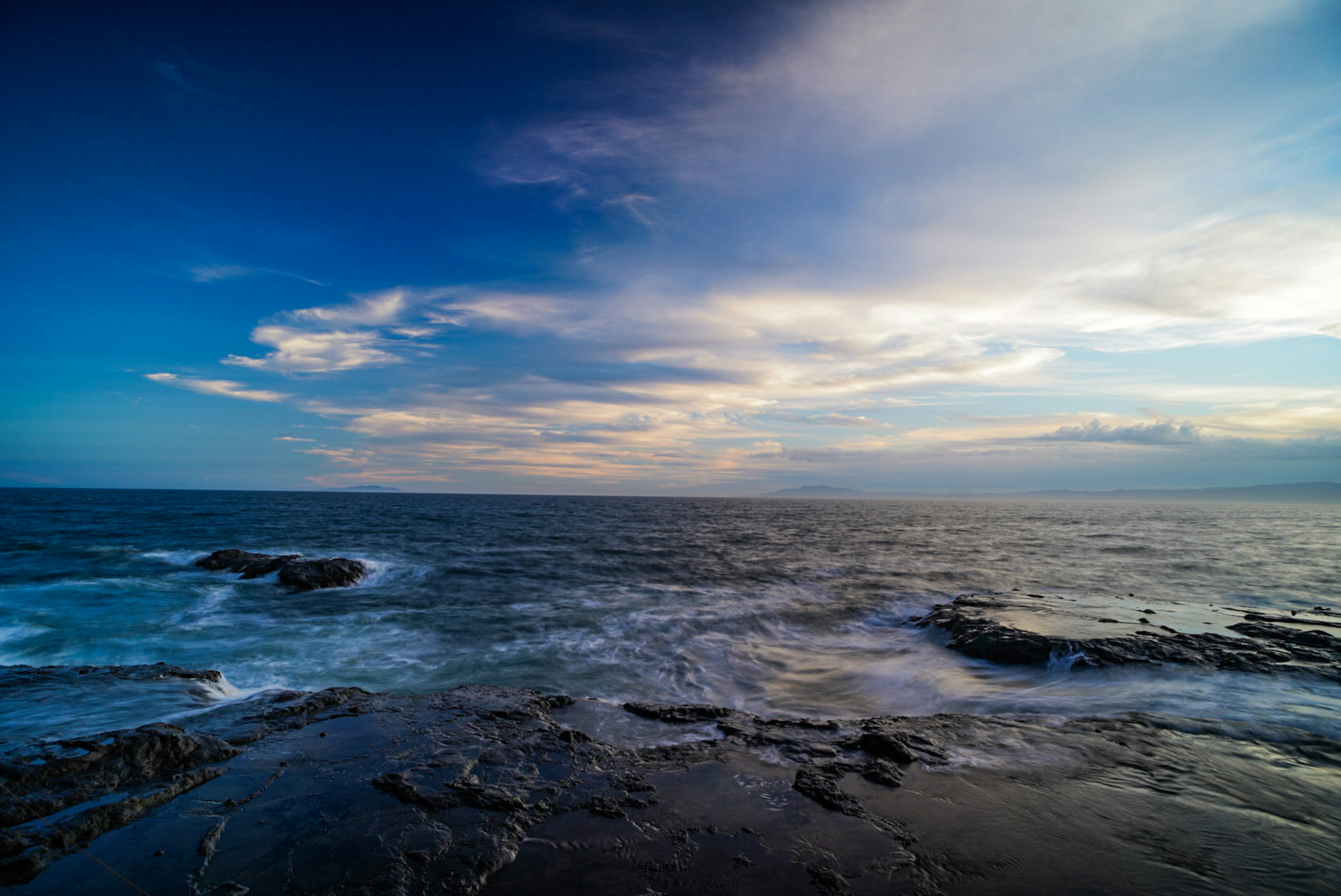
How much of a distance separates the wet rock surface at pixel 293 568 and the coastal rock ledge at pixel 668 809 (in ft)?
48.6

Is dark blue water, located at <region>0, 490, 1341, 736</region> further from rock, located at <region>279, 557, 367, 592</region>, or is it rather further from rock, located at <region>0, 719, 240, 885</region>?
rock, located at <region>0, 719, 240, 885</region>

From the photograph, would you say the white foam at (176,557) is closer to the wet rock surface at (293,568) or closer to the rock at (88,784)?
the wet rock surface at (293,568)

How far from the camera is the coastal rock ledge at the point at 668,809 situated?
4.44 m

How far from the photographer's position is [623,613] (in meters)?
→ 17.0

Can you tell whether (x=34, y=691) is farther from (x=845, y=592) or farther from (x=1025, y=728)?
(x=845, y=592)

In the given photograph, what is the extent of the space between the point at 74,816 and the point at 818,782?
7.57m

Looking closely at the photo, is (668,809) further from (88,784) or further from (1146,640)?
(1146,640)

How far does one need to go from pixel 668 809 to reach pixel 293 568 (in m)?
21.9

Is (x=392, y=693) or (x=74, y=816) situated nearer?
(x=74, y=816)

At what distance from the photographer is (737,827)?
5188mm

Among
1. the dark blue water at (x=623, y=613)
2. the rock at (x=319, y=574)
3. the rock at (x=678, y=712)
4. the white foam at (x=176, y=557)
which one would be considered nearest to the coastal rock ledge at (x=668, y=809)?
the rock at (x=678, y=712)

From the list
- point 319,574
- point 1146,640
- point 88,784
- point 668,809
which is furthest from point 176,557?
point 1146,640

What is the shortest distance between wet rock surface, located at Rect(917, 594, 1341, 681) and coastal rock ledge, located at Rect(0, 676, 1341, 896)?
3.82 metres

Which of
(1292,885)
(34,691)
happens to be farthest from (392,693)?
(1292,885)
